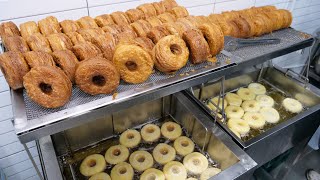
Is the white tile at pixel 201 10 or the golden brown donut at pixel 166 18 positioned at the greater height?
the golden brown donut at pixel 166 18

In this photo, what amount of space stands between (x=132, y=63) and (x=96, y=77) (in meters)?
0.22

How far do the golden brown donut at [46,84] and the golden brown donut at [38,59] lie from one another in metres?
0.10

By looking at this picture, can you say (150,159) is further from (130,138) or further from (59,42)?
(59,42)

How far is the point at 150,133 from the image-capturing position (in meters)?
2.08

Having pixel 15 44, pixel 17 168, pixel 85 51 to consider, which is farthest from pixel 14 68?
pixel 17 168

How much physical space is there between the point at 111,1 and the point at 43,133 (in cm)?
155

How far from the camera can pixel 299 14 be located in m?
3.76

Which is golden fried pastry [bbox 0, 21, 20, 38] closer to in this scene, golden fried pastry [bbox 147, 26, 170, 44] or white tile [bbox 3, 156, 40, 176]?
golden fried pastry [bbox 147, 26, 170, 44]

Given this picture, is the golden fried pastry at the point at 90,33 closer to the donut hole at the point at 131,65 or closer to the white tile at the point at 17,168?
the donut hole at the point at 131,65

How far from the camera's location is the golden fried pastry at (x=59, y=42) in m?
1.40

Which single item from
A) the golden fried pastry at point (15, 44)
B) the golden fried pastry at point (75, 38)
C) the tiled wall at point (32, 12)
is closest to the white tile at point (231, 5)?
the tiled wall at point (32, 12)

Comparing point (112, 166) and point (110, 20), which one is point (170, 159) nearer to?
point (112, 166)

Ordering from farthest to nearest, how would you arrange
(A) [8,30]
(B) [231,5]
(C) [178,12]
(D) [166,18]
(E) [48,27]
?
(B) [231,5] < (C) [178,12] < (D) [166,18] < (E) [48,27] < (A) [8,30]

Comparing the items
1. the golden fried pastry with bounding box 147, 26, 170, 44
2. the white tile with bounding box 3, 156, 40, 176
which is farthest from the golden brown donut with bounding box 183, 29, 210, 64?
the white tile with bounding box 3, 156, 40, 176
